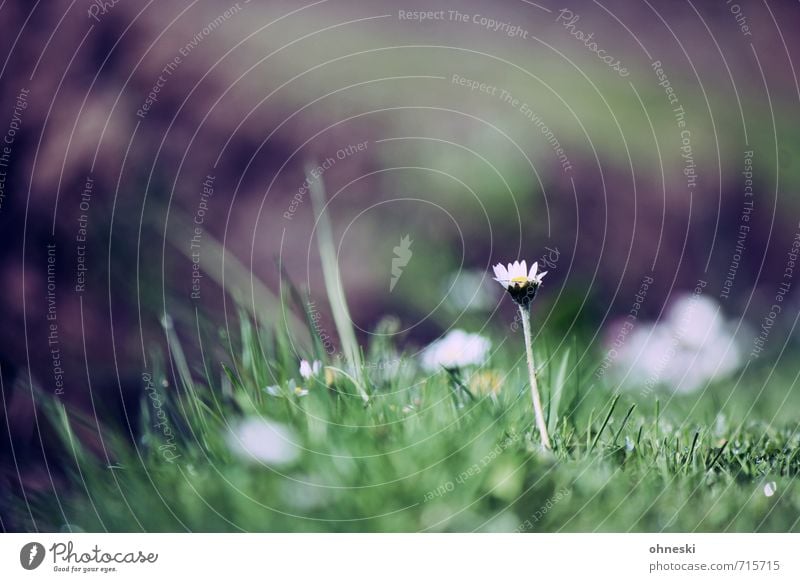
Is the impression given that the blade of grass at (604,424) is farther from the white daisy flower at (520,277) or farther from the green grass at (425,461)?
Result: the white daisy flower at (520,277)

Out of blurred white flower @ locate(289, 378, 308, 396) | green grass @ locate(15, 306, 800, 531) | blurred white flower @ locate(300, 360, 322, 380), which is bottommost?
green grass @ locate(15, 306, 800, 531)

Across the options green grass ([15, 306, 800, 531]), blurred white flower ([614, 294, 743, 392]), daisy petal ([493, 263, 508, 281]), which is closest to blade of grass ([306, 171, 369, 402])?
green grass ([15, 306, 800, 531])

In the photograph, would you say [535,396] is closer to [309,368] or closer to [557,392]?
[557,392]

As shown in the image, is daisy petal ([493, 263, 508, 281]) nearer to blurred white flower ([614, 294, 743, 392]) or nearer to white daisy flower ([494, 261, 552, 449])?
white daisy flower ([494, 261, 552, 449])

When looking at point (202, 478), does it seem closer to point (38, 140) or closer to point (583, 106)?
point (38, 140)

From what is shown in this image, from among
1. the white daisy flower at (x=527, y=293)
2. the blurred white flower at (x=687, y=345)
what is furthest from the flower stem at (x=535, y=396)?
the blurred white flower at (x=687, y=345)

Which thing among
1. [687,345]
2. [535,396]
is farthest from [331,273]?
[687,345]
